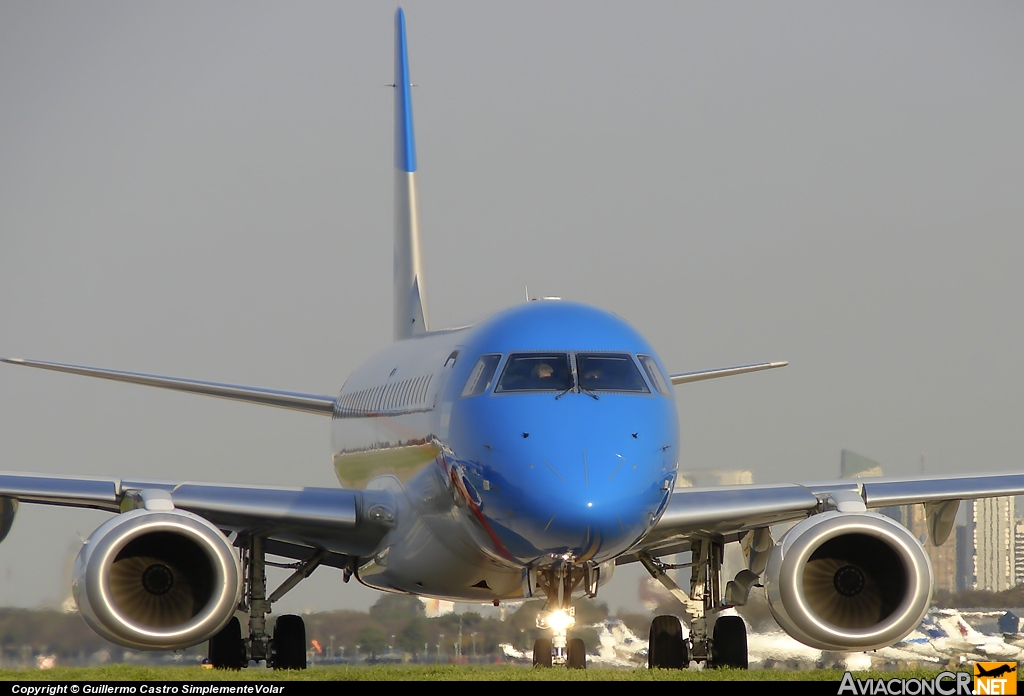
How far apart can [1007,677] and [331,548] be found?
9.72 metres

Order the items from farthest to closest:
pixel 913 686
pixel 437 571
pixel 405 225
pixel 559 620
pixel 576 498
→ pixel 405 225, pixel 437 571, pixel 559 620, pixel 576 498, pixel 913 686

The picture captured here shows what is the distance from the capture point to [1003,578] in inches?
1475

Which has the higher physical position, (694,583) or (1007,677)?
(694,583)

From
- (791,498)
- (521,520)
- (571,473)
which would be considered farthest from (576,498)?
(791,498)

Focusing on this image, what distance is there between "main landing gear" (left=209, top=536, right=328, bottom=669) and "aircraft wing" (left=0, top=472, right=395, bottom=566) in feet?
1.61

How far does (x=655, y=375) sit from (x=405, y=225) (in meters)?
15.7

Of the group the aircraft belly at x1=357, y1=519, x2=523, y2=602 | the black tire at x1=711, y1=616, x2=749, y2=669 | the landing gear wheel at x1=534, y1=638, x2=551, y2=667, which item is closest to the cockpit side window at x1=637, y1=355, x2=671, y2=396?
the aircraft belly at x1=357, y1=519, x2=523, y2=602

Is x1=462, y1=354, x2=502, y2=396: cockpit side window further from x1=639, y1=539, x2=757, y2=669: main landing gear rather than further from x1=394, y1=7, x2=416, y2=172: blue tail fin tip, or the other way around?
x1=394, y1=7, x2=416, y2=172: blue tail fin tip

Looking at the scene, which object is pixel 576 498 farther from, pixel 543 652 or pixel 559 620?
pixel 543 652

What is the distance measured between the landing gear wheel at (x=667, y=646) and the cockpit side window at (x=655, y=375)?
600 centimetres

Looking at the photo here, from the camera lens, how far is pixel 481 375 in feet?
50.7

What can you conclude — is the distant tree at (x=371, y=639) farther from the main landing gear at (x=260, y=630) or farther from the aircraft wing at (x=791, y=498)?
the aircraft wing at (x=791, y=498)

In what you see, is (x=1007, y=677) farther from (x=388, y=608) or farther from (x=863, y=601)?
(x=388, y=608)

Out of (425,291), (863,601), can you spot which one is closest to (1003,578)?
(425,291)
